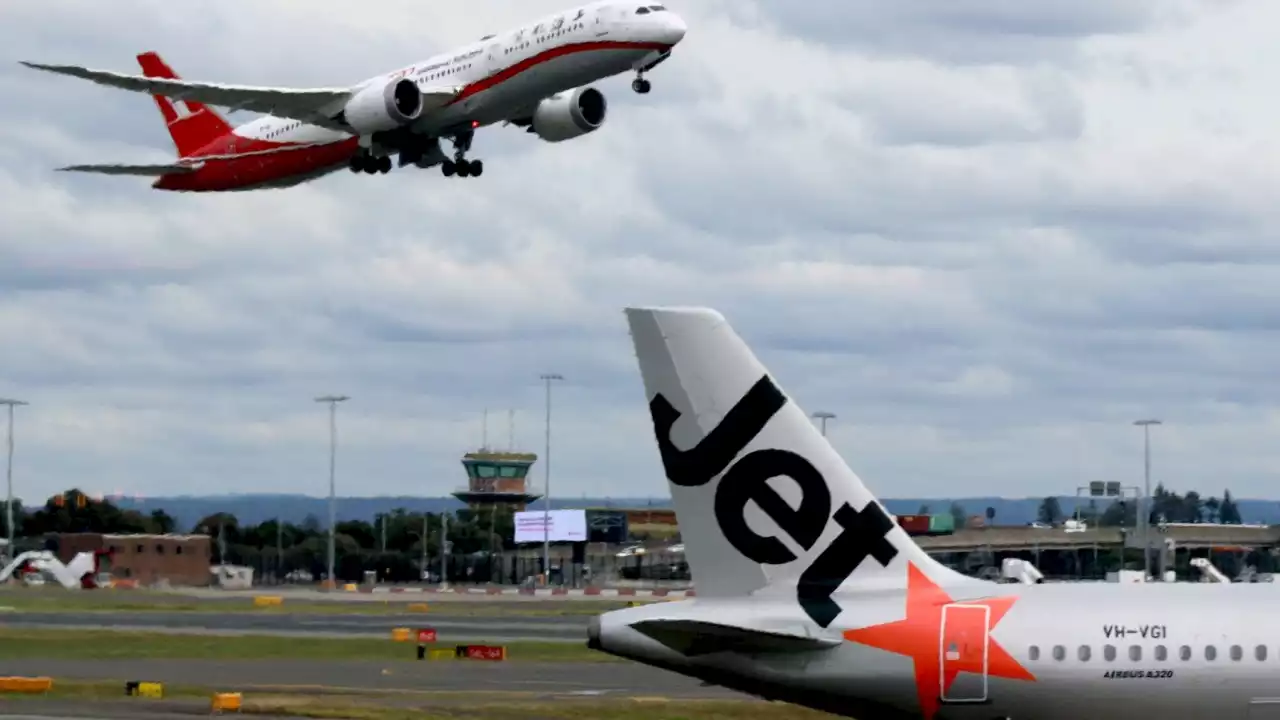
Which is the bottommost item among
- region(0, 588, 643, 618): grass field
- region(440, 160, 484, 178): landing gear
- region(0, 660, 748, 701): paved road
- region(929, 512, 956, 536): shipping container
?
region(0, 660, 748, 701): paved road

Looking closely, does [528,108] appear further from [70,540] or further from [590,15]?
[70,540]

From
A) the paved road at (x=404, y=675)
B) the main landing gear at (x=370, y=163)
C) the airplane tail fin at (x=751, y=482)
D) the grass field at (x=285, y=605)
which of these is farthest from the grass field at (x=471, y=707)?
the grass field at (x=285, y=605)

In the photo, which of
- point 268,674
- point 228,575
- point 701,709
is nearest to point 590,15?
point 268,674

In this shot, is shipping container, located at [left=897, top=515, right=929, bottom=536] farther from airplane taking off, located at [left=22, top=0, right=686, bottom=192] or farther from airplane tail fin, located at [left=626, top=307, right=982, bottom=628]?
airplane tail fin, located at [left=626, top=307, right=982, bottom=628]

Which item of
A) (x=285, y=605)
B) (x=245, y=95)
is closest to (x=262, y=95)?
(x=245, y=95)

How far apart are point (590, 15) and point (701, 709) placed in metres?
26.8

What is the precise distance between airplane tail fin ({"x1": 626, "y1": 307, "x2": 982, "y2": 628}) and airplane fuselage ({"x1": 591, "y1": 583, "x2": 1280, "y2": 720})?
0.51m

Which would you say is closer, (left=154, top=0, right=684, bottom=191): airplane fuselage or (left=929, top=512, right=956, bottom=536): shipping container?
(left=154, top=0, right=684, bottom=191): airplane fuselage

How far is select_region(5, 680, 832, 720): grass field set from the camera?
41.6 meters

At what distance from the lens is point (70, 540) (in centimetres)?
17750

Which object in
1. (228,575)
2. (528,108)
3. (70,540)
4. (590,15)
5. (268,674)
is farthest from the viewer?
(70,540)

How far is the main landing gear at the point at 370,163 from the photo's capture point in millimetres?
69562

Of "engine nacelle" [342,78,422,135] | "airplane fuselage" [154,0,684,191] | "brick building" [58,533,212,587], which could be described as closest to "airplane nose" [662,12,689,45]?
"airplane fuselage" [154,0,684,191]

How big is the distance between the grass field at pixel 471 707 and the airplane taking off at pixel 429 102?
68.5ft
